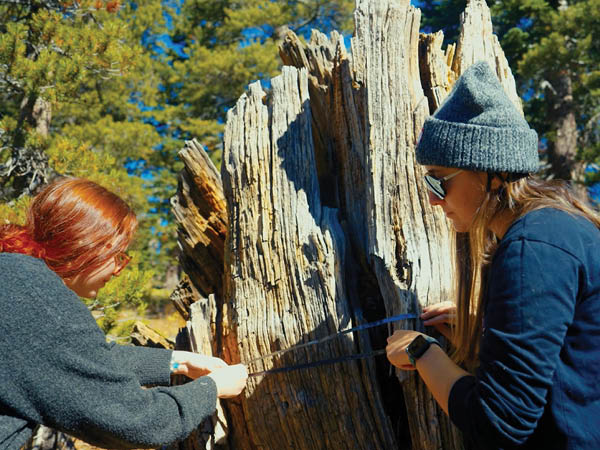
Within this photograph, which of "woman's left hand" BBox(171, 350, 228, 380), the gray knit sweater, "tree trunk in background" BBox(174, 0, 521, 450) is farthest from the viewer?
"tree trunk in background" BBox(174, 0, 521, 450)

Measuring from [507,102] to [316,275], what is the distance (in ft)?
4.55

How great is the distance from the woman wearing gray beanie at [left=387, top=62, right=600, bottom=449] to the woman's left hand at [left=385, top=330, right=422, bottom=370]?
0.35 ft

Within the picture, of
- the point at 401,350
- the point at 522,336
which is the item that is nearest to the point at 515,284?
the point at 522,336

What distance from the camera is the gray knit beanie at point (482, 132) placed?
1.52 meters

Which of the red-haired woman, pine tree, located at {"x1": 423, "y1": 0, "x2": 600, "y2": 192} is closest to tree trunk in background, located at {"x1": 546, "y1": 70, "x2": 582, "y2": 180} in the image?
pine tree, located at {"x1": 423, "y1": 0, "x2": 600, "y2": 192}

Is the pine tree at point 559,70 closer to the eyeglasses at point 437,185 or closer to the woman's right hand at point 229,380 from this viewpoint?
the eyeglasses at point 437,185

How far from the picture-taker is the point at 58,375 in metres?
1.48

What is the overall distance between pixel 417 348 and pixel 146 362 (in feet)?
4.10

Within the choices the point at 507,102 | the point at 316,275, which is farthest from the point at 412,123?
the point at 507,102

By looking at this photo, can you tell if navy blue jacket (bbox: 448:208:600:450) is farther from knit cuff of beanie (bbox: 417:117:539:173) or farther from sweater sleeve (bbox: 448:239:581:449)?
knit cuff of beanie (bbox: 417:117:539:173)

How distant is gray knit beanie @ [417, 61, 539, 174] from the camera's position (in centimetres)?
152

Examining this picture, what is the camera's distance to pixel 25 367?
4.76 feet

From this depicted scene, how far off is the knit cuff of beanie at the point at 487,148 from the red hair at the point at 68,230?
114 centimetres

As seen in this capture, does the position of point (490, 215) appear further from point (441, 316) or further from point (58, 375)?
point (58, 375)
